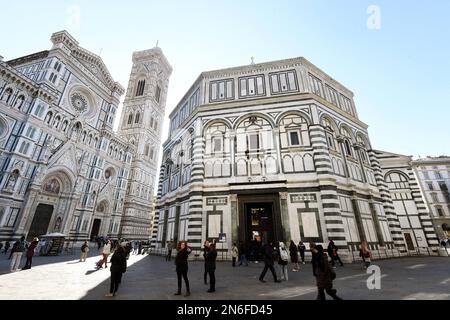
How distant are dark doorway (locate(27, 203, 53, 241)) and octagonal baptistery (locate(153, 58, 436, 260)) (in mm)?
18209

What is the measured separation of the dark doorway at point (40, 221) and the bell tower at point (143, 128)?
15.6 m

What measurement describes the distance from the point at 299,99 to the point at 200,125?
334 inches

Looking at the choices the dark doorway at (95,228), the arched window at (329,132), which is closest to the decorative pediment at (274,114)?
the arched window at (329,132)

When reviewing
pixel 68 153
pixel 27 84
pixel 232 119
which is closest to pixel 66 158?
pixel 68 153

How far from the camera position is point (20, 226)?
24.1 metres

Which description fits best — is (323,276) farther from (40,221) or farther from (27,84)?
(27,84)

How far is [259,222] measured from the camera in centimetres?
1516

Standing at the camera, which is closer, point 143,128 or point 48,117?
point 48,117

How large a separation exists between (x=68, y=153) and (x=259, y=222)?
102 ft

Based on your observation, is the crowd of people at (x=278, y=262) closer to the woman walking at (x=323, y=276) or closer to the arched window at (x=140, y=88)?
the woman walking at (x=323, y=276)

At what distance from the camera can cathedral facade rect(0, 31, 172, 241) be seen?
24297 millimetres

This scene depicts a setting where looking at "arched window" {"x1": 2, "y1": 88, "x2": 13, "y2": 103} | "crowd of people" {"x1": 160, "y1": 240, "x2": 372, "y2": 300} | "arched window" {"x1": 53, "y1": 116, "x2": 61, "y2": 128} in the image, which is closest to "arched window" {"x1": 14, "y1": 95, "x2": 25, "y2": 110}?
"arched window" {"x1": 2, "y1": 88, "x2": 13, "y2": 103}

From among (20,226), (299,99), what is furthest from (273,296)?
(20,226)
